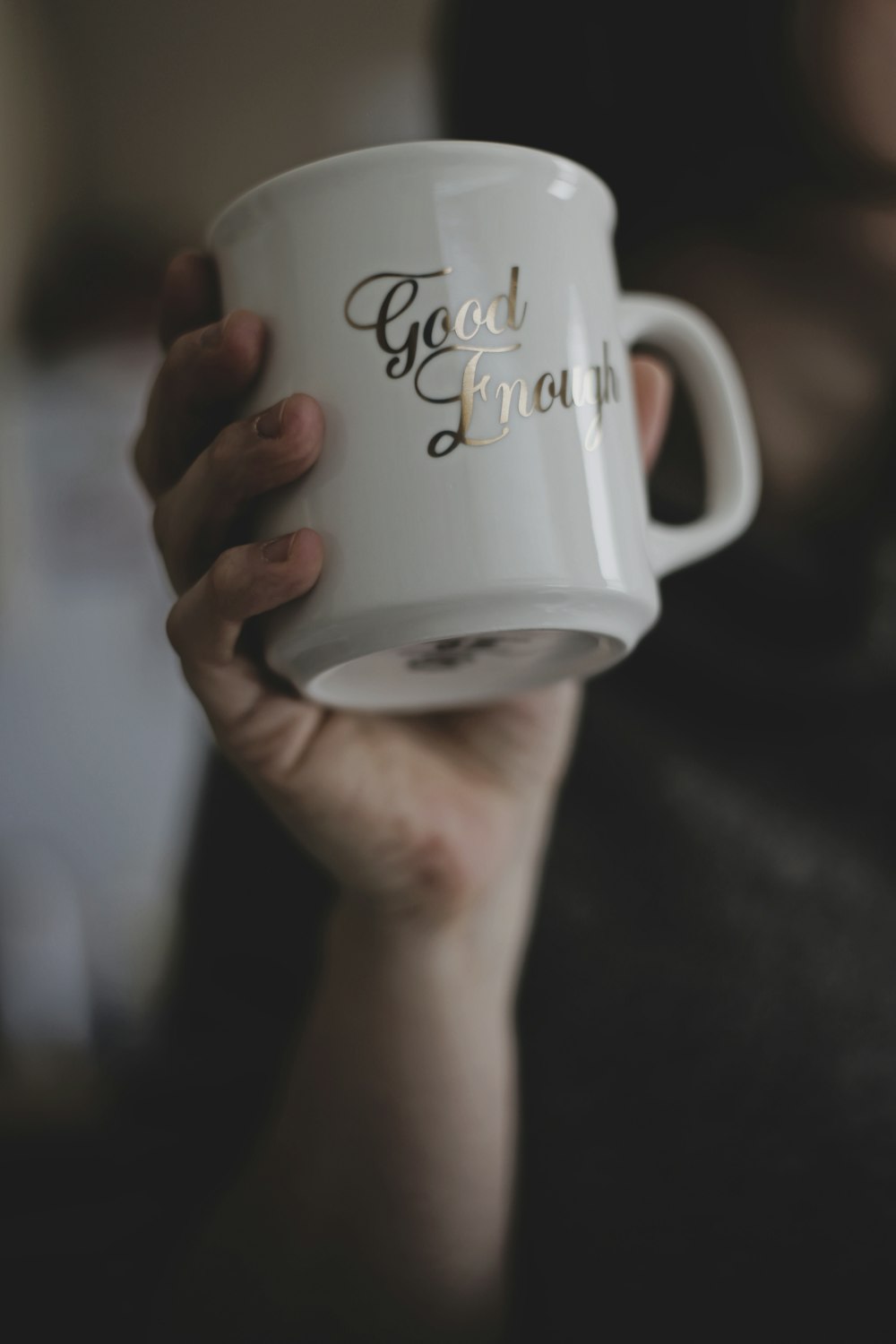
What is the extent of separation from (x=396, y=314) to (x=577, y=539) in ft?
0.42

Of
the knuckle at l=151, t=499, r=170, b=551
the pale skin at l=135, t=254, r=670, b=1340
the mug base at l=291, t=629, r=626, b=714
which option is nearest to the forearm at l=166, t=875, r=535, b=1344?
the pale skin at l=135, t=254, r=670, b=1340

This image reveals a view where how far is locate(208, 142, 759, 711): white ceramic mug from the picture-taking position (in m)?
0.44

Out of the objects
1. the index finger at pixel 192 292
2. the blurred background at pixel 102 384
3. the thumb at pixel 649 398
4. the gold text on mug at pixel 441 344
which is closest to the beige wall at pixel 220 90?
the blurred background at pixel 102 384

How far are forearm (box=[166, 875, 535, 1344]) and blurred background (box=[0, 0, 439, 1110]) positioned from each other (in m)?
0.73

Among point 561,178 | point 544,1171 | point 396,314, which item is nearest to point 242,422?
point 396,314

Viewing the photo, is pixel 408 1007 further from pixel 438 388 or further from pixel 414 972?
pixel 438 388

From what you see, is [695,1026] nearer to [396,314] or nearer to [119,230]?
[396,314]

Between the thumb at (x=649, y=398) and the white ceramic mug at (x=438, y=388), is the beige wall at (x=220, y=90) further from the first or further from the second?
the white ceramic mug at (x=438, y=388)

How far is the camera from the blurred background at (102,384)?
1.56 metres

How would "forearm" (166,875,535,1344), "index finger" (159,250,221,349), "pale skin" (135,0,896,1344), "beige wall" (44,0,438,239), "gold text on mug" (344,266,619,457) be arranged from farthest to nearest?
1. "beige wall" (44,0,438,239)
2. "forearm" (166,875,535,1344)
3. "pale skin" (135,0,896,1344)
4. "index finger" (159,250,221,349)
5. "gold text on mug" (344,266,619,457)

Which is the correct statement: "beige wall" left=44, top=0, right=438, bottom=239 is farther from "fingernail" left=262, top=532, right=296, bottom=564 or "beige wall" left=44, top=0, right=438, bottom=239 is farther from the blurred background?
"fingernail" left=262, top=532, right=296, bottom=564

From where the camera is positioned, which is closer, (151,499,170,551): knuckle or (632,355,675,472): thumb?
(151,499,170,551): knuckle

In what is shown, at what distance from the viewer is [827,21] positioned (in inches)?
30.1

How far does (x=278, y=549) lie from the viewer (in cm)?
45
